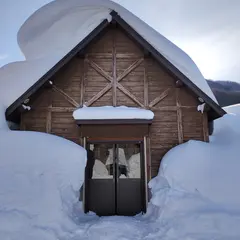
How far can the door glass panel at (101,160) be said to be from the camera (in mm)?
7781

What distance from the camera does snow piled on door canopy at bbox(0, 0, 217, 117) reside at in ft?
33.1

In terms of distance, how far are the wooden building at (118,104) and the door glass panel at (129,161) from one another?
0.11ft

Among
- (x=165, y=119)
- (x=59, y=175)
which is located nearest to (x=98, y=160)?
(x=59, y=175)

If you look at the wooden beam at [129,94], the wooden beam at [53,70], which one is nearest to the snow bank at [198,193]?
the wooden beam at [129,94]

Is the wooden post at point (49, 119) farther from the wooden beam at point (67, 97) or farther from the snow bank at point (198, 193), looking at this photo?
the snow bank at point (198, 193)

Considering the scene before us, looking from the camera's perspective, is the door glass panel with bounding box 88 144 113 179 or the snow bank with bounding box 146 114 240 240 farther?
the door glass panel with bounding box 88 144 113 179

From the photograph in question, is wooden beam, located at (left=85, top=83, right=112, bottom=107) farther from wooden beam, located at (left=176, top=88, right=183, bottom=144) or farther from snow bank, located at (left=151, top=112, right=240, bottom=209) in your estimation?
snow bank, located at (left=151, top=112, right=240, bottom=209)

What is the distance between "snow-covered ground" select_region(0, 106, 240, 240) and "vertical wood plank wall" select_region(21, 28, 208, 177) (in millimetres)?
753

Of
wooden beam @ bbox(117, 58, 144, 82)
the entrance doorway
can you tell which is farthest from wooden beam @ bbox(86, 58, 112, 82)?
the entrance doorway

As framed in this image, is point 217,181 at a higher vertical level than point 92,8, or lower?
lower

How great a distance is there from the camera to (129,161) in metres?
7.88

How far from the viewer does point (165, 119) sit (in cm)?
817

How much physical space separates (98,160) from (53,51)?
727cm

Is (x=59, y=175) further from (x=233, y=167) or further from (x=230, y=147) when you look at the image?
(x=230, y=147)
